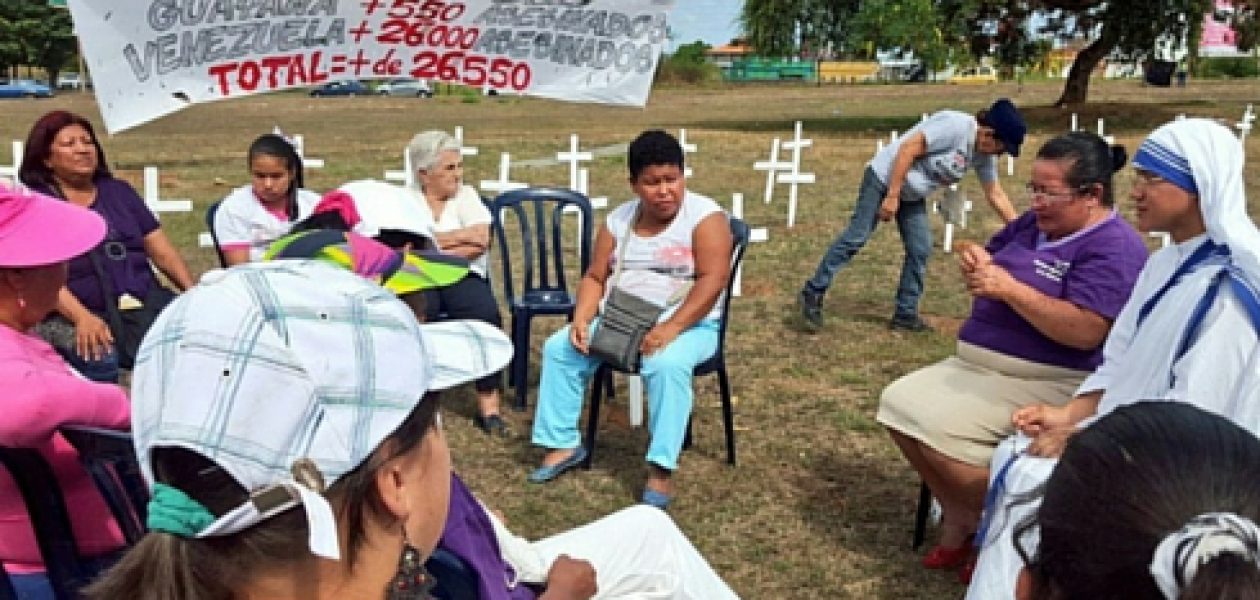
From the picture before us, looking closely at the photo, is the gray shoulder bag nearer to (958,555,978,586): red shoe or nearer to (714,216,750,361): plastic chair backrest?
(714,216,750,361): plastic chair backrest

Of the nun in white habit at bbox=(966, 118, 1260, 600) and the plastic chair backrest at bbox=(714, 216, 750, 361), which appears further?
the plastic chair backrest at bbox=(714, 216, 750, 361)

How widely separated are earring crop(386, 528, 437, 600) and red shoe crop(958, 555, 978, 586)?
9.09 ft

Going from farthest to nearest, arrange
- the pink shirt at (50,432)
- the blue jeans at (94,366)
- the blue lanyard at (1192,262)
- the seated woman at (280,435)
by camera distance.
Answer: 1. the blue jeans at (94,366)
2. the blue lanyard at (1192,262)
3. the pink shirt at (50,432)
4. the seated woman at (280,435)

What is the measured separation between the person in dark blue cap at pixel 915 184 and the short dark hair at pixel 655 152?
270 centimetres

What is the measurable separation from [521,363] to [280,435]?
4.52 m

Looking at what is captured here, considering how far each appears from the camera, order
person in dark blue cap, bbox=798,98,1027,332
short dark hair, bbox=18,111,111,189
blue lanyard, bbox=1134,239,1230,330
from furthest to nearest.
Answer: person in dark blue cap, bbox=798,98,1027,332 < short dark hair, bbox=18,111,111,189 < blue lanyard, bbox=1134,239,1230,330

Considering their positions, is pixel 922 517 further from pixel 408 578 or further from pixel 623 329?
pixel 408 578

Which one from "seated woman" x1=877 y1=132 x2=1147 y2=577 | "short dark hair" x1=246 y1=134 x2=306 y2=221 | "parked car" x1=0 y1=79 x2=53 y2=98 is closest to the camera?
"seated woman" x1=877 y1=132 x2=1147 y2=577

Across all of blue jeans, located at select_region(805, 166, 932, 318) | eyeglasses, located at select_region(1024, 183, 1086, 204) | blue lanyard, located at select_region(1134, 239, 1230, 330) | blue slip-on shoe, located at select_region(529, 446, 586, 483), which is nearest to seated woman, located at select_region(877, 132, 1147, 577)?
eyeglasses, located at select_region(1024, 183, 1086, 204)

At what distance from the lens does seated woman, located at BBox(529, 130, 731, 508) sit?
4.73 metres

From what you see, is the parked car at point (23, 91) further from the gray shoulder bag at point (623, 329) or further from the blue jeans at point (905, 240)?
the gray shoulder bag at point (623, 329)

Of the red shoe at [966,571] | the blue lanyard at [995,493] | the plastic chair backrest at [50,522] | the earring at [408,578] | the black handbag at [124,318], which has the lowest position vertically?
the red shoe at [966,571]

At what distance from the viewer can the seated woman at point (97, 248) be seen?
15.2 feet

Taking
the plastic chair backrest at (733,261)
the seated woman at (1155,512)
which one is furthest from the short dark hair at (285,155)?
the seated woman at (1155,512)
